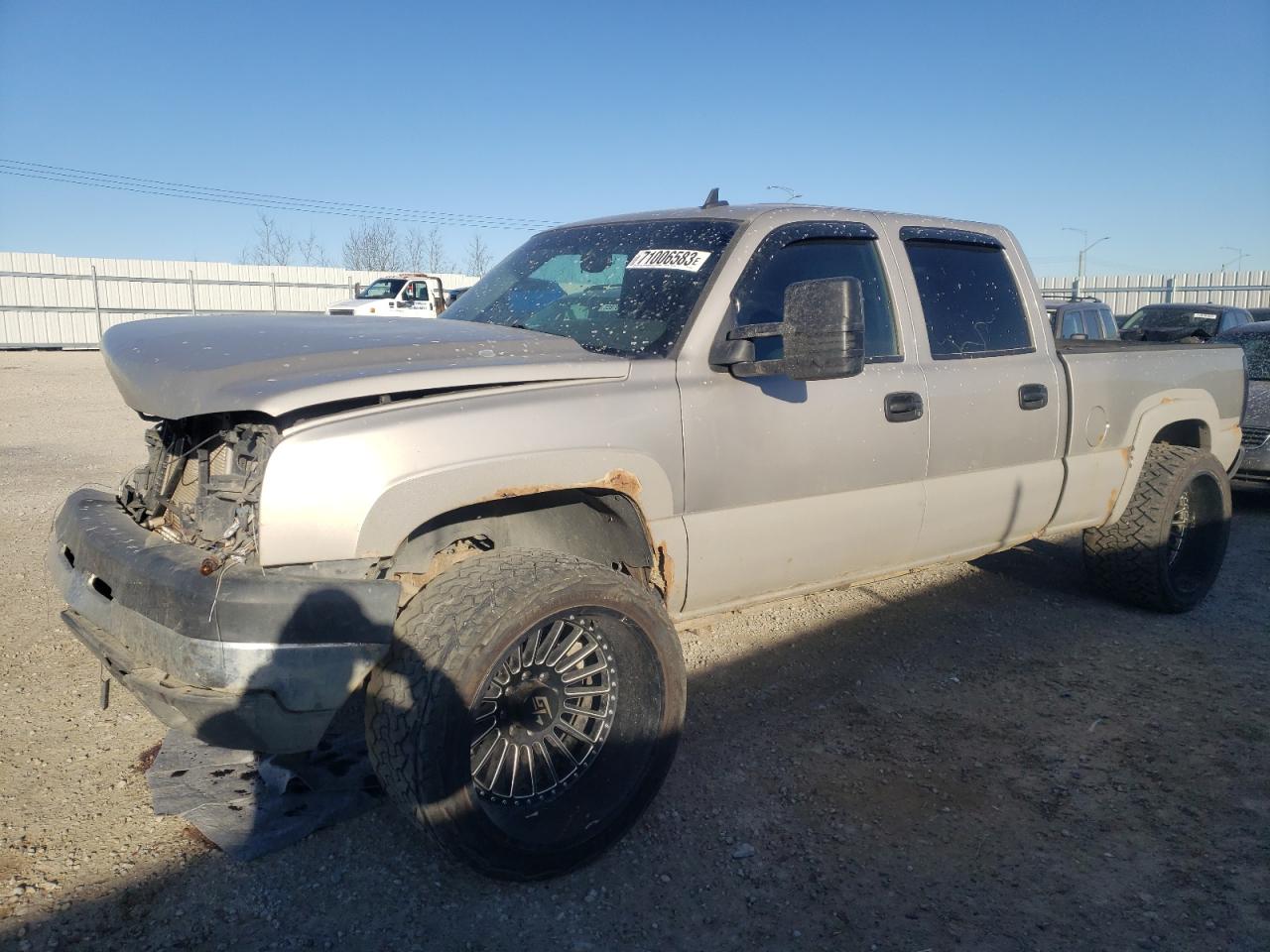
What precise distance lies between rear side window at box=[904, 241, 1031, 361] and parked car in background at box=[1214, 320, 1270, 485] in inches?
177

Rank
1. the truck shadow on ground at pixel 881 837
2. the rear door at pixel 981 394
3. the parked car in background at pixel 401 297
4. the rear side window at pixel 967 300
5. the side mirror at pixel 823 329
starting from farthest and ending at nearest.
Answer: the parked car in background at pixel 401 297 → the rear side window at pixel 967 300 → the rear door at pixel 981 394 → the side mirror at pixel 823 329 → the truck shadow on ground at pixel 881 837

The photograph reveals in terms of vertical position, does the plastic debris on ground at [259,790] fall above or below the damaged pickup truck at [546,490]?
below

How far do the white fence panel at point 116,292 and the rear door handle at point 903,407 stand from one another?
25.0 meters

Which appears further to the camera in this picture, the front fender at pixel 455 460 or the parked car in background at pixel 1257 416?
the parked car in background at pixel 1257 416

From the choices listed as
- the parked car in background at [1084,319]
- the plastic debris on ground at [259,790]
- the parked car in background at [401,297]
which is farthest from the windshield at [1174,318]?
the parked car in background at [401,297]

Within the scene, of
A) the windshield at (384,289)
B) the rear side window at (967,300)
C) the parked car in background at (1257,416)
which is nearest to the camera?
the rear side window at (967,300)

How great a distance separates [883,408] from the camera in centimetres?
370

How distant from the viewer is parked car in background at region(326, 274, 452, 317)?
21808 mm

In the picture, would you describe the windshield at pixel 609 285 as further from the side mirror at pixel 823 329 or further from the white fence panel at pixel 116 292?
the white fence panel at pixel 116 292

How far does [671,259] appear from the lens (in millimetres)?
3572

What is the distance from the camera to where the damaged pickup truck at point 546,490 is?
2.42 m

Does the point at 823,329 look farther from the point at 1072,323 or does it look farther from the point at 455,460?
the point at 1072,323

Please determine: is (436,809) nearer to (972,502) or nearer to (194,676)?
(194,676)

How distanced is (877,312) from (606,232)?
1.20 metres
